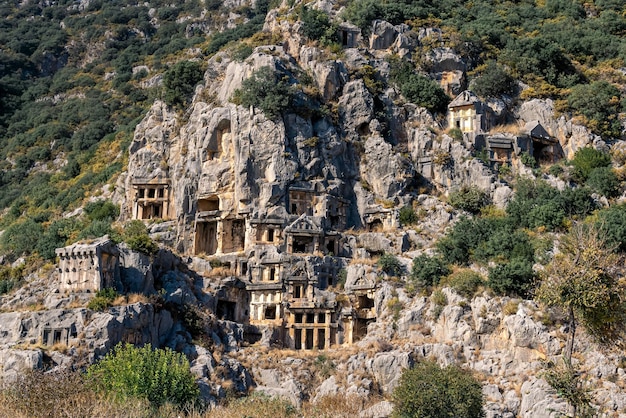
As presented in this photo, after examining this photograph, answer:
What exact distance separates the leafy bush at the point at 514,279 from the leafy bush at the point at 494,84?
2732 centimetres

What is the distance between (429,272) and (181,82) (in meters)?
36.0

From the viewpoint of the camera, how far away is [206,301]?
207ft

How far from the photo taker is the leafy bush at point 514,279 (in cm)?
5550

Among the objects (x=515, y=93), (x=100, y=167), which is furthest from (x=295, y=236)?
(x=100, y=167)

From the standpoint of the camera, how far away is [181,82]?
81.5m

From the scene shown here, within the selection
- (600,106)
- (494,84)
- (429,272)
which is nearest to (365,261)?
(429,272)

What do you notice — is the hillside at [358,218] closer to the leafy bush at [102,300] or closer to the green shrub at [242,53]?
the leafy bush at [102,300]

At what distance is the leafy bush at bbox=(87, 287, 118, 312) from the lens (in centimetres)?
5344

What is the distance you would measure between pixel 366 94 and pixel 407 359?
30.9 meters

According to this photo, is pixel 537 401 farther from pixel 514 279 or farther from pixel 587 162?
pixel 587 162

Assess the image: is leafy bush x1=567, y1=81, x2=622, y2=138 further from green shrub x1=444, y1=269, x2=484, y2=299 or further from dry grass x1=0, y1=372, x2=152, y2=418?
dry grass x1=0, y1=372, x2=152, y2=418

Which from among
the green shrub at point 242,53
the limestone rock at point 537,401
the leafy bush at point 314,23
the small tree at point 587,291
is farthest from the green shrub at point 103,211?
the small tree at point 587,291

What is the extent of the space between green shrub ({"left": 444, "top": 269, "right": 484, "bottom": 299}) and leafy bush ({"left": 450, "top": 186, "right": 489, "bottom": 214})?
38.1 ft

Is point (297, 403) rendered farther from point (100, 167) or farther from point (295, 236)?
point (100, 167)
